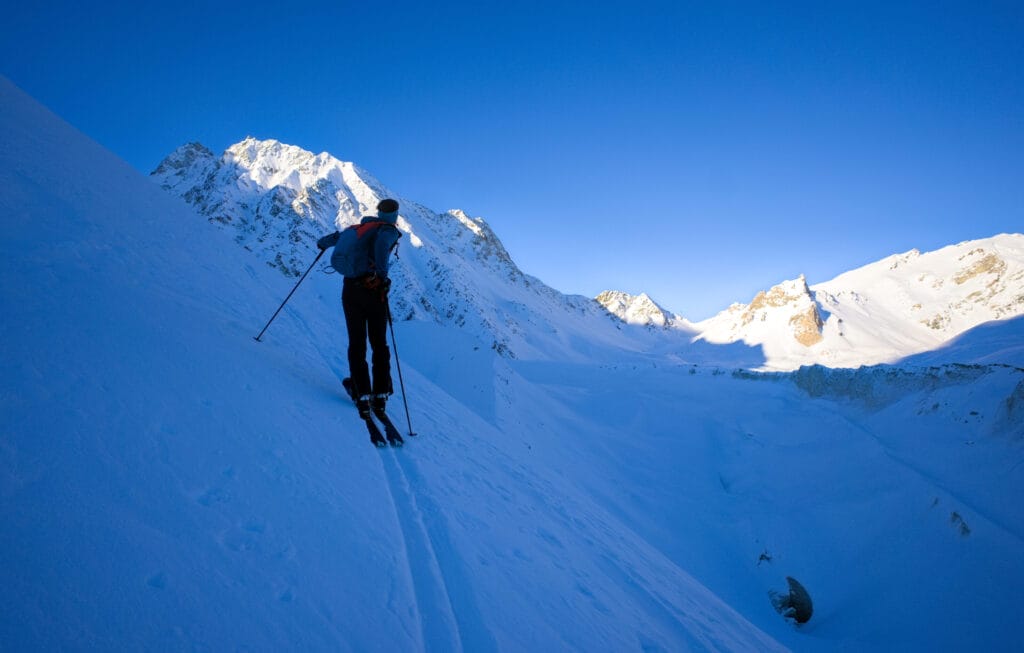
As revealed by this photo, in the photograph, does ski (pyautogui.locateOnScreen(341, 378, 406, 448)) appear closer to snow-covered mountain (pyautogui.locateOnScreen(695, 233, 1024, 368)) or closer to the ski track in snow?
the ski track in snow

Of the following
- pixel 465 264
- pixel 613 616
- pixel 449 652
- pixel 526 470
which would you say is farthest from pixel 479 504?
pixel 465 264

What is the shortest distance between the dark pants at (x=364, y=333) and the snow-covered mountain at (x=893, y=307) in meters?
58.7

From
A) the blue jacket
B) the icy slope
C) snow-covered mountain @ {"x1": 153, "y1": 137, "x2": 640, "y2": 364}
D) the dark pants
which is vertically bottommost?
the icy slope

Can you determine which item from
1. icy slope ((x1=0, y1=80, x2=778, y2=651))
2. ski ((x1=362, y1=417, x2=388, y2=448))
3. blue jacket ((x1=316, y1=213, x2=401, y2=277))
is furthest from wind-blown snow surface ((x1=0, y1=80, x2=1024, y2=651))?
blue jacket ((x1=316, y1=213, x2=401, y2=277))

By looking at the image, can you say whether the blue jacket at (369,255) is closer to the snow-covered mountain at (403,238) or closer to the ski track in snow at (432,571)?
the ski track in snow at (432,571)

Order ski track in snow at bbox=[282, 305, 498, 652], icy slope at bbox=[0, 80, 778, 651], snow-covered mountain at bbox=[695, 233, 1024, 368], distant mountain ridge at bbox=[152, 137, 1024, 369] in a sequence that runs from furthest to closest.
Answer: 1. distant mountain ridge at bbox=[152, 137, 1024, 369]
2. snow-covered mountain at bbox=[695, 233, 1024, 368]
3. ski track in snow at bbox=[282, 305, 498, 652]
4. icy slope at bbox=[0, 80, 778, 651]

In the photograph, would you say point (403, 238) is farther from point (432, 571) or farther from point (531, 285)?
point (432, 571)

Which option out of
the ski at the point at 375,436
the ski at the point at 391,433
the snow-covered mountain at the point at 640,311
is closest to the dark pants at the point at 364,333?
the ski at the point at 391,433

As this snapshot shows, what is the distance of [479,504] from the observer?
443 cm

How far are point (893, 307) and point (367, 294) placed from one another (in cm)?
9052

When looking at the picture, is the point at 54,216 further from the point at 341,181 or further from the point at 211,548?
the point at 341,181

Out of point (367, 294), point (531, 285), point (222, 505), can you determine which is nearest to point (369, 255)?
point (367, 294)

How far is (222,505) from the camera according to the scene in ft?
8.14

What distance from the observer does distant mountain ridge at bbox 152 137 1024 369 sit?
60500 mm
